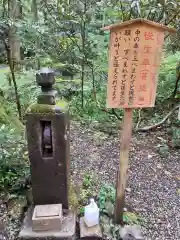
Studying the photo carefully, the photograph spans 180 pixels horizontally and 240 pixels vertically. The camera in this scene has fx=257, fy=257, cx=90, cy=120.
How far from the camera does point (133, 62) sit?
7.32 ft

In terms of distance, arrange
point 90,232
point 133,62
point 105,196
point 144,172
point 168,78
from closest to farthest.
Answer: point 133,62, point 90,232, point 105,196, point 144,172, point 168,78

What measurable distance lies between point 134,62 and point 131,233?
1.68 meters

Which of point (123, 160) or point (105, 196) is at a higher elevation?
point (123, 160)

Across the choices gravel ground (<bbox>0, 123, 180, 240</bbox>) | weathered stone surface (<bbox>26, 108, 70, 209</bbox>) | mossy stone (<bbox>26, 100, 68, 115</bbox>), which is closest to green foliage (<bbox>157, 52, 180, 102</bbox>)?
gravel ground (<bbox>0, 123, 180, 240</bbox>)

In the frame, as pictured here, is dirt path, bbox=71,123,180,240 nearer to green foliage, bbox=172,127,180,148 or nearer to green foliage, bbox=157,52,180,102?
green foliage, bbox=172,127,180,148

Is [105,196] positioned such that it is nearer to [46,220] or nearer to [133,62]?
[46,220]

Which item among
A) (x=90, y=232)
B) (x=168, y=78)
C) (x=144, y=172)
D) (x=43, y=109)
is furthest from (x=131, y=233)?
(x=168, y=78)

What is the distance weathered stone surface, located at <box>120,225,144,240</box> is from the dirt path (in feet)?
0.55

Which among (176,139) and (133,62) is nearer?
(133,62)

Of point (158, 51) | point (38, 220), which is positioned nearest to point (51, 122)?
point (38, 220)

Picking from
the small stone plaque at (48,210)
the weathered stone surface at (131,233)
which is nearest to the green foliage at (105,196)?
the weathered stone surface at (131,233)

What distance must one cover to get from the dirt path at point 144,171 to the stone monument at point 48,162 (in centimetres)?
80

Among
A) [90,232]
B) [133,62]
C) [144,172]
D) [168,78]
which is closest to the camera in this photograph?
[133,62]

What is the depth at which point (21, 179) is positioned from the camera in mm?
3018
